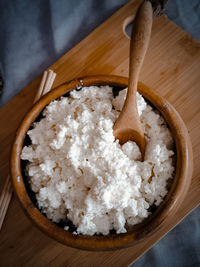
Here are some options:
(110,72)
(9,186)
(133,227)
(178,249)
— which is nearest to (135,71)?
(110,72)

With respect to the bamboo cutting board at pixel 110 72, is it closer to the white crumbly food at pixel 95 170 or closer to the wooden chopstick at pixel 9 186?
the wooden chopstick at pixel 9 186

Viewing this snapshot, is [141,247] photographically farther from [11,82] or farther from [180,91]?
[11,82]

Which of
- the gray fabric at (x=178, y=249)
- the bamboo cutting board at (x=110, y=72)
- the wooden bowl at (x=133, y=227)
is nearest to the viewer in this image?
the wooden bowl at (x=133, y=227)

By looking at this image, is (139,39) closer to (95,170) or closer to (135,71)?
(135,71)

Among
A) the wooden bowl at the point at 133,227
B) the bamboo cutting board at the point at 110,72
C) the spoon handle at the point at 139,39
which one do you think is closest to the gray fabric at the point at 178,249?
the bamboo cutting board at the point at 110,72

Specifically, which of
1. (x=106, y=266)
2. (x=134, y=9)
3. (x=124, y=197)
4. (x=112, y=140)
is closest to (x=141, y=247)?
(x=106, y=266)

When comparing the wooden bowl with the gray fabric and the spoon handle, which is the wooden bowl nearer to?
the spoon handle
